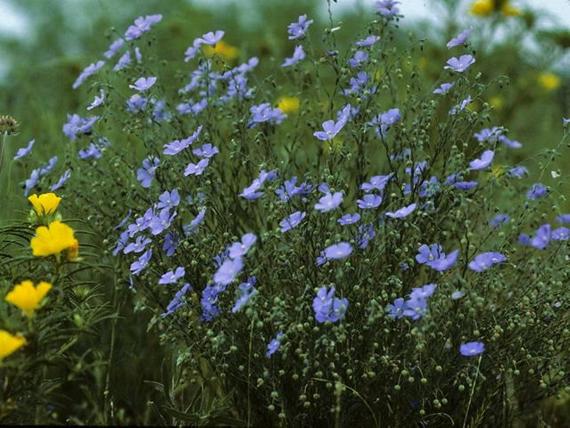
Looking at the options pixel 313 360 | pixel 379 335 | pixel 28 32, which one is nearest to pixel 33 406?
pixel 313 360

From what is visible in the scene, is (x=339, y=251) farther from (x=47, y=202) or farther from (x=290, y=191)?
(x=47, y=202)

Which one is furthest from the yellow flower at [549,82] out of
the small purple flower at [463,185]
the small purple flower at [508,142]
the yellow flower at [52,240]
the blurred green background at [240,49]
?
the yellow flower at [52,240]

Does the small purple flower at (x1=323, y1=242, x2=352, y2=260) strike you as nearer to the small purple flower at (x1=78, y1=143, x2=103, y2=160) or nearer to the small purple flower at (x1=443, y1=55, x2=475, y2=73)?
the small purple flower at (x1=443, y1=55, x2=475, y2=73)

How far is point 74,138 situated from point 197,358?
956mm

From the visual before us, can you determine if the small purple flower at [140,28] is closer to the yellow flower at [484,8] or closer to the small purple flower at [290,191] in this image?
the small purple flower at [290,191]

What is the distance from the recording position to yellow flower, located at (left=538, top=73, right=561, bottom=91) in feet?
18.7

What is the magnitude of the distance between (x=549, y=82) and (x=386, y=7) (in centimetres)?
371

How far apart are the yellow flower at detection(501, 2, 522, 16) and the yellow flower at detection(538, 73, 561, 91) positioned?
713 millimetres

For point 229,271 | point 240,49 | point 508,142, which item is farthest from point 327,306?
point 240,49

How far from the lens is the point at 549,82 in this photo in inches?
231

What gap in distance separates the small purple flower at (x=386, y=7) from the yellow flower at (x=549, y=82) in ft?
10.9

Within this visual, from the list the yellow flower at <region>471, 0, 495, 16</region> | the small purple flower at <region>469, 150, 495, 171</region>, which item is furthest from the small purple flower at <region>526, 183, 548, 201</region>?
the yellow flower at <region>471, 0, 495, 16</region>

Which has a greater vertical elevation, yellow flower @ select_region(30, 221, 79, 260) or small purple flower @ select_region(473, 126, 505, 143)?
small purple flower @ select_region(473, 126, 505, 143)

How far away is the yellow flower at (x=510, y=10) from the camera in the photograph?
4.94 meters
